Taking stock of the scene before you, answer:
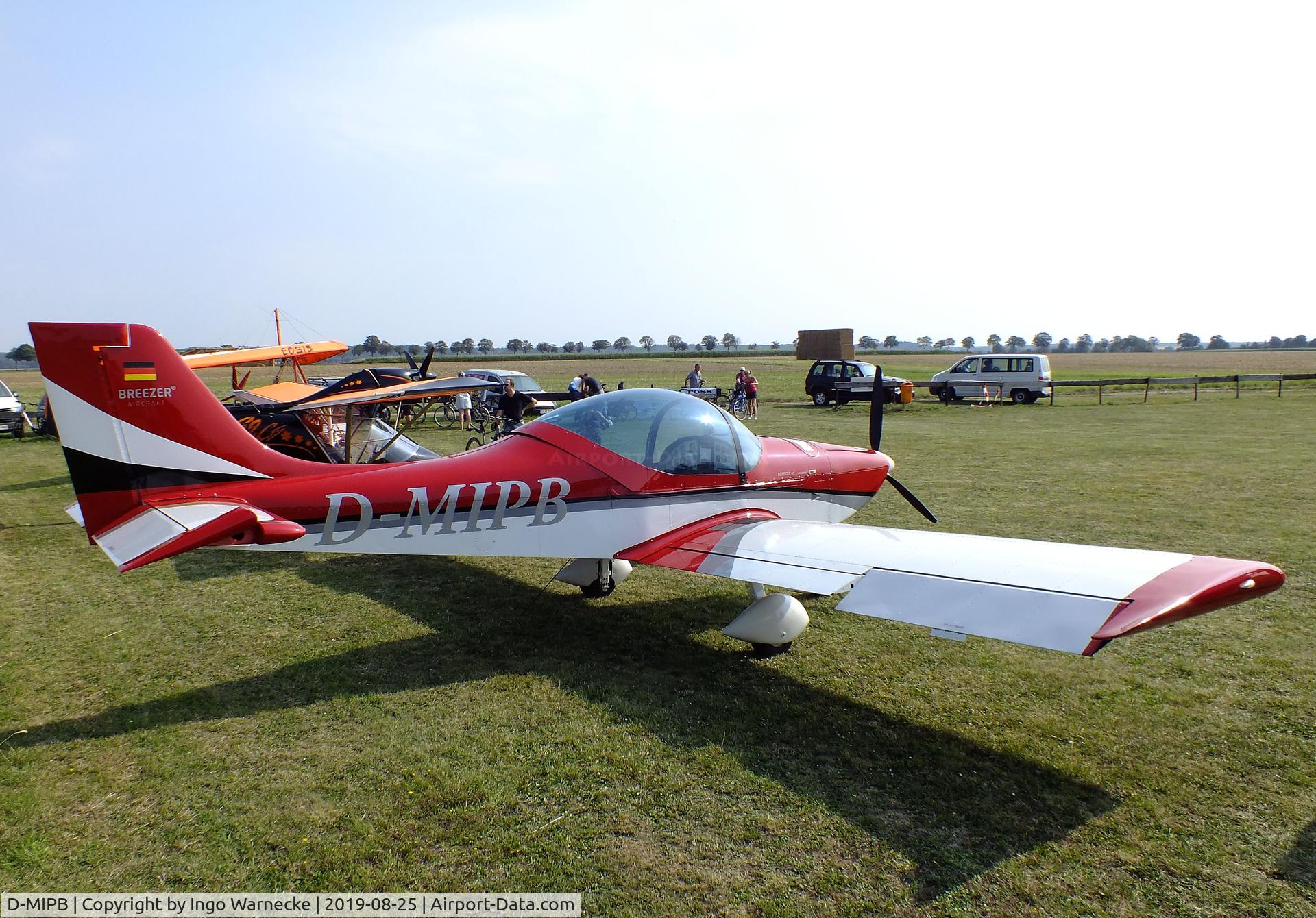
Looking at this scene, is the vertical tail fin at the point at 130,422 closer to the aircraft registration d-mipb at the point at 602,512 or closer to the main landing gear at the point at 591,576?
the aircraft registration d-mipb at the point at 602,512

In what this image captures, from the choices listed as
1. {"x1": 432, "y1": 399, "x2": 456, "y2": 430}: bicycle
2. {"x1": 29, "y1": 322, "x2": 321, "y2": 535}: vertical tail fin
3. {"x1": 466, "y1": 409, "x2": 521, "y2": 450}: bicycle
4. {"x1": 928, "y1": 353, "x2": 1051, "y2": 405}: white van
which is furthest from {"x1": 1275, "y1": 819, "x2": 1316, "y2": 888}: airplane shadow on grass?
{"x1": 928, "y1": 353, "x2": 1051, "y2": 405}: white van

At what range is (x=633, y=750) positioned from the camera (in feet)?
13.6

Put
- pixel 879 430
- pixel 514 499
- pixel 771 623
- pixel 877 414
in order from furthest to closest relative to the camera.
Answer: pixel 879 430 < pixel 877 414 < pixel 514 499 < pixel 771 623

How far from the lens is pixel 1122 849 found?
3.31 m

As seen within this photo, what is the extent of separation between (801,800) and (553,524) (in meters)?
2.58

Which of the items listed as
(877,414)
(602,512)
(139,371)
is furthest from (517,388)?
(139,371)

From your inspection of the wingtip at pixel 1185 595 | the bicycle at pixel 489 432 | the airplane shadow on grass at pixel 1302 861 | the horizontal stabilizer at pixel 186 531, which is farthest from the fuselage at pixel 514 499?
the bicycle at pixel 489 432

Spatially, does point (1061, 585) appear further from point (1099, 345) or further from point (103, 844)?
point (1099, 345)

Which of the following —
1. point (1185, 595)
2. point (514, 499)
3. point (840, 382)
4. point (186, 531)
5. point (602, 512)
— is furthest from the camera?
point (840, 382)

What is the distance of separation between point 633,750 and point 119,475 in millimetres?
3579

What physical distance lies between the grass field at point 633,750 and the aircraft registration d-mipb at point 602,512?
81cm

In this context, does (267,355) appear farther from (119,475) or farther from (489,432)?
(119,475)

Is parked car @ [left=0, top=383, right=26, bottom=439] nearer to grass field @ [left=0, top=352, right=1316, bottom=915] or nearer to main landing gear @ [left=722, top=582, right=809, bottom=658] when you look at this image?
grass field @ [left=0, top=352, right=1316, bottom=915]

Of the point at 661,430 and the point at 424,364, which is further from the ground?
the point at 424,364
